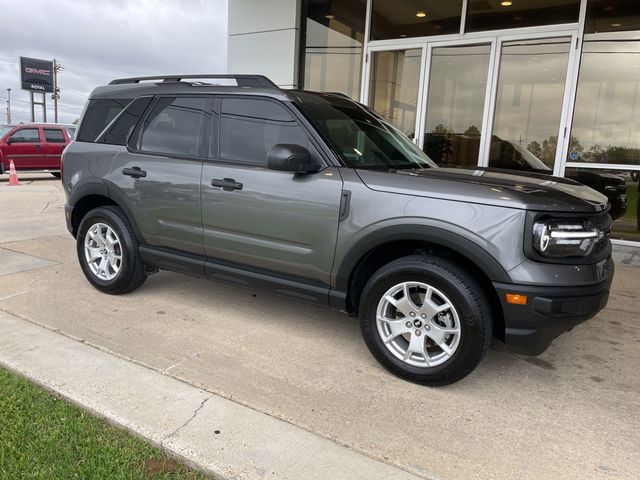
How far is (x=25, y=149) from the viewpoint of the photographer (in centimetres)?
1680

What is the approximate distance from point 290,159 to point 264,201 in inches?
18.0

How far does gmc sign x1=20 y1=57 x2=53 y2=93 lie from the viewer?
183 feet

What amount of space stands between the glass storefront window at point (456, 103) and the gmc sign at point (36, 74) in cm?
5838

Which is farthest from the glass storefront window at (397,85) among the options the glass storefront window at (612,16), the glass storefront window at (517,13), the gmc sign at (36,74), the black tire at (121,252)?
the gmc sign at (36,74)

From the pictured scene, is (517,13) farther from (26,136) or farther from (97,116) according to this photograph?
(26,136)

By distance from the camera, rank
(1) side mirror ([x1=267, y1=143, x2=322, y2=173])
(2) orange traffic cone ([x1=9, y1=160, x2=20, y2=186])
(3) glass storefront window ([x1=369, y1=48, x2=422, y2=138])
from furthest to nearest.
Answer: (2) orange traffic cone ([x1=9, y1=160, x2=20, y2=186]), (3) glass storefront window ([x1=369, y1=48, x2=422, y2=138]), (1) side mirror ([x1=267, y1=143, x2=322, y2=173])

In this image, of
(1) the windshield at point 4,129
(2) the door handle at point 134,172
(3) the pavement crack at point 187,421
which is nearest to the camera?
(3) the pavement crack at point 187,421

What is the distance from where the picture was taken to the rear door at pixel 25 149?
53.8 feet

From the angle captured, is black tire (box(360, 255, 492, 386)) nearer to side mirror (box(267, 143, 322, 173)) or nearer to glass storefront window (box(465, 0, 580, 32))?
side mirror (box(267, 143, 322, 173))

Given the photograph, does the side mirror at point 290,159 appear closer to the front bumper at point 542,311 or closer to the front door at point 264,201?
the front door at point 264,201

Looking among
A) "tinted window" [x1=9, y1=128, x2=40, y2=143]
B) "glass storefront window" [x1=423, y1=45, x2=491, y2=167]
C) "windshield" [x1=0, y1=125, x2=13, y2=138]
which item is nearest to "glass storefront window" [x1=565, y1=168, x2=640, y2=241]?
"glass storefront window" [x1=423, y1=45, x2=491, y2=167]

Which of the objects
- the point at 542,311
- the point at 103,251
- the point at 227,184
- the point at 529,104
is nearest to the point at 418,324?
the point at 542,311

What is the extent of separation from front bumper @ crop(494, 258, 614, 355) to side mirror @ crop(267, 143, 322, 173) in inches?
56.7

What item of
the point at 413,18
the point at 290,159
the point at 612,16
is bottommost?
the point at 290,159
